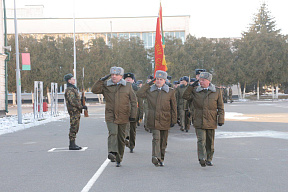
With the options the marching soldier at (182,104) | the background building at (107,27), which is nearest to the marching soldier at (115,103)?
the marching soldier at (182,104)

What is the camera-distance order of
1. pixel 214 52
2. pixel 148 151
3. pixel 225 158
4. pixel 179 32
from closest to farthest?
pixel 225 158 < pixel 148 151 < pixel 214 52 < pixel 179 32

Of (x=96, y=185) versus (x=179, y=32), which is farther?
(x=179, y=32)

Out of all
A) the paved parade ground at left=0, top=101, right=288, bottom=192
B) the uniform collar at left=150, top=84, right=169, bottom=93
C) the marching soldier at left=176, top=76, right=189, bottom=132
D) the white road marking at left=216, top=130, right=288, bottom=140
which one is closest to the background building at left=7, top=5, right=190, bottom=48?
the marching soldier at left=176, top=76, right=189, bottom=132

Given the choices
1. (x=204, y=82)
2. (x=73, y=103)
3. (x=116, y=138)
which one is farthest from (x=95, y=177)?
(x=73, y=103)

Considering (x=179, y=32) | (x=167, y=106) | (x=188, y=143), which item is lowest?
(x=188, y=143)

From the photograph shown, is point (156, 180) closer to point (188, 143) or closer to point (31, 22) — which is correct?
point (188, 143)

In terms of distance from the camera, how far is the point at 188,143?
1152 cm

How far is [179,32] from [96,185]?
66.0 meters

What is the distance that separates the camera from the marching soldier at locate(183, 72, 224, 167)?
785 cm

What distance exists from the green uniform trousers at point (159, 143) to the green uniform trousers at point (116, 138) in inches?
25.7

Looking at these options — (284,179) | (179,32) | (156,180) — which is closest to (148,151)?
(156,180)

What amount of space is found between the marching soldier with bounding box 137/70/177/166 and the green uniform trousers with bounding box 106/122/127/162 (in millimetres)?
601

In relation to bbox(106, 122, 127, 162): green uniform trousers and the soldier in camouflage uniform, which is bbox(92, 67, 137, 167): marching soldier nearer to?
bbox(106, 122, 127, 162): green uniform trousers

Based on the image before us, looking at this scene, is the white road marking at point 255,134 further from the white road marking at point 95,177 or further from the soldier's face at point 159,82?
the white road marking at point 95,177
